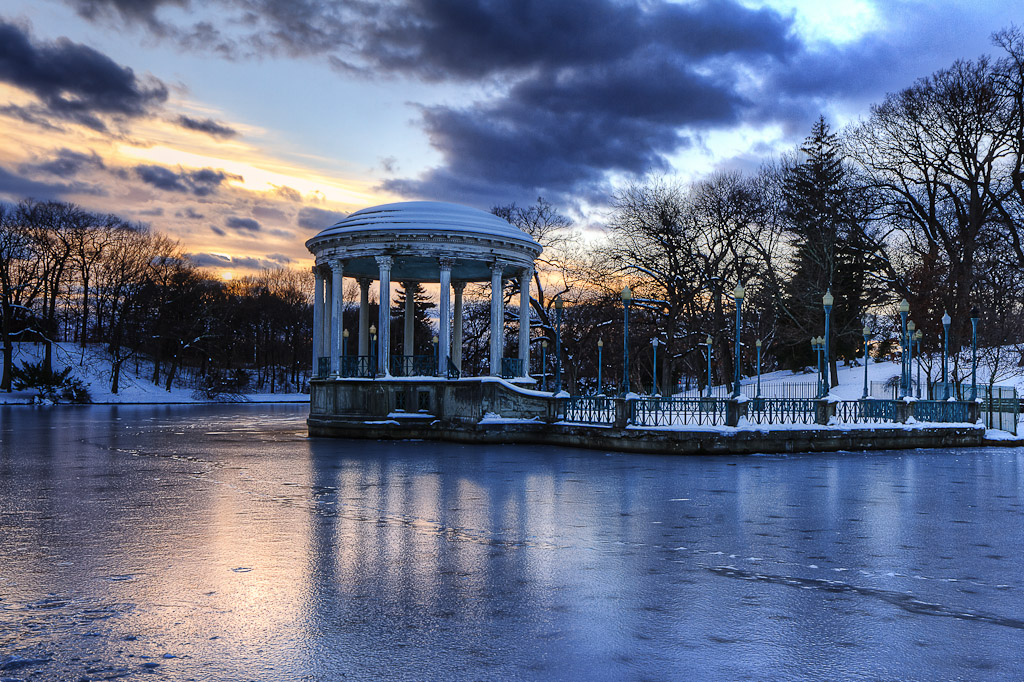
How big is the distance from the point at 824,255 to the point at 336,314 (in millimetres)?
35365

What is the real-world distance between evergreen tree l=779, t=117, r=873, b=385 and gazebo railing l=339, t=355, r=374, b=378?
3026cm

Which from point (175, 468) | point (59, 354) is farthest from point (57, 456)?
point (59, 354)

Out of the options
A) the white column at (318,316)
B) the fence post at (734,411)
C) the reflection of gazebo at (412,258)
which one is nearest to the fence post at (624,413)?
the fence post at (734,411)

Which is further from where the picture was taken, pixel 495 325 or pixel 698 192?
pixel 698 192

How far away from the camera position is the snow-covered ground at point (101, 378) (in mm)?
65062

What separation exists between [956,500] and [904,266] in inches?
1753

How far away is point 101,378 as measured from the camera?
6931cm

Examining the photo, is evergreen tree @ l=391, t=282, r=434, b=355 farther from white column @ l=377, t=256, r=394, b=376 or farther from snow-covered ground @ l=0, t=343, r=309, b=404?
white column @ l=377, t=256, r=394, b=376

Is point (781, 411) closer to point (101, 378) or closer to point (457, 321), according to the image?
point (457, 321)

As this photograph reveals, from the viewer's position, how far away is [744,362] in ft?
221

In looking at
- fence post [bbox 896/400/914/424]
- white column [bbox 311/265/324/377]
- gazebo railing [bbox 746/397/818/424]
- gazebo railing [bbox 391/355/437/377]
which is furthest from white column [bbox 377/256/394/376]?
fence post [bbox 896/400/914/424]

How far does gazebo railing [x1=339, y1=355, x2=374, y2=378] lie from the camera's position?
29.7 m

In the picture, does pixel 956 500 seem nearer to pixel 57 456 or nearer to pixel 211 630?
pixel 211 630

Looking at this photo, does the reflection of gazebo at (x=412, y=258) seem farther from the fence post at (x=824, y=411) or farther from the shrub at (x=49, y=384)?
the shrub at (x=49, y=384)
